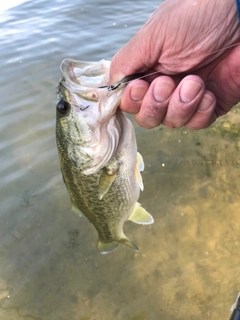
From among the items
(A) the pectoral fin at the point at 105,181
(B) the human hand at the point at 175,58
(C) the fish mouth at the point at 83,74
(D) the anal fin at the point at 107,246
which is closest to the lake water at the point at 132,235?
(D) the anal fin at the point at 107,246

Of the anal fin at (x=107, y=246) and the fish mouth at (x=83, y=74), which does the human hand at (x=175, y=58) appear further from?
the anal fin at (x=107, y=246)

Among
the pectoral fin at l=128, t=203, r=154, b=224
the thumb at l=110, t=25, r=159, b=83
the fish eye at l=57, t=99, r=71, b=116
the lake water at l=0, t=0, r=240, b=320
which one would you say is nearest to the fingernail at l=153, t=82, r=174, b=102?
the thumb at l=110, t=25, r=159, b=83

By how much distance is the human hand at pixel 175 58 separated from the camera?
66.8 inches

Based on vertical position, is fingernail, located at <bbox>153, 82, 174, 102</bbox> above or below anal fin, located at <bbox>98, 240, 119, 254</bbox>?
above

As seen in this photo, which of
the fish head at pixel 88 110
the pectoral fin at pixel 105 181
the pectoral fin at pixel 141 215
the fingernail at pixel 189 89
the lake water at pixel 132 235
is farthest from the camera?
the lake water at pixel 132 235

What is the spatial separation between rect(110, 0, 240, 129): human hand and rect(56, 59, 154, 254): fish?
0.35 ft

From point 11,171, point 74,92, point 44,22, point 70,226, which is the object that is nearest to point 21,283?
point 70,226

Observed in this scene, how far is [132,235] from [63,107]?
2.08m

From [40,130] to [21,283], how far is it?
2253 mm

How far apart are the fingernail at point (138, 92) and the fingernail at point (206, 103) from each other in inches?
11.6

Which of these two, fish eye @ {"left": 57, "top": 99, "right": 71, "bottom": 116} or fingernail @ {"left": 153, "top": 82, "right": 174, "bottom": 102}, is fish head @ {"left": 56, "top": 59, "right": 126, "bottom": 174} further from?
fingernail @ {"left": 153, "top": 82, "right": 174, "bottom": 102}

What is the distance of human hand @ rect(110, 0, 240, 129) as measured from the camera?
1697mm

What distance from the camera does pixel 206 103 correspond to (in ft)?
5.69

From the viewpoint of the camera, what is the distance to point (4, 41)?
753cm
